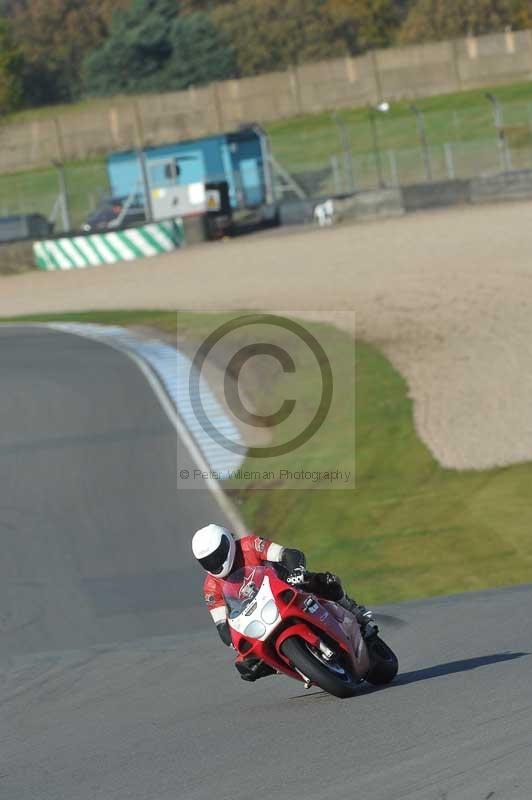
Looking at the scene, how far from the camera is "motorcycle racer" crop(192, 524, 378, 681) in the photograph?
6719 millimetres

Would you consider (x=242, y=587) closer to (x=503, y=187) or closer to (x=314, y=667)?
(x=314, y=667)

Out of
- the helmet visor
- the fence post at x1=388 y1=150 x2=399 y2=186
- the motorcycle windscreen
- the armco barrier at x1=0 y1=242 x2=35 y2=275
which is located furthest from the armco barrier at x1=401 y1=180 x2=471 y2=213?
the helmet visor

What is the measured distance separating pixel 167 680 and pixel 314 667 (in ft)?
7.26

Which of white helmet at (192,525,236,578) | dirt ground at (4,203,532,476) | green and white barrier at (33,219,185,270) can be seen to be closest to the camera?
white helmet at (192,525,236,578)

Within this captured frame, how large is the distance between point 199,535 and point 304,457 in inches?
394

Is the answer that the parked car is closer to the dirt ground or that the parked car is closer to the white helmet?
the dirt ground

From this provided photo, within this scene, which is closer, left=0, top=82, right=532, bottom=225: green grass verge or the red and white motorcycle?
the red and white motorcycle

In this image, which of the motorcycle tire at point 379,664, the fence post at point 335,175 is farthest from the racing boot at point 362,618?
the fence post at point 335,175

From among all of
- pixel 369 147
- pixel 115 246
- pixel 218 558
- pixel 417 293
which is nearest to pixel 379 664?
pixel 218 558

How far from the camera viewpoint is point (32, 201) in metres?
54.5

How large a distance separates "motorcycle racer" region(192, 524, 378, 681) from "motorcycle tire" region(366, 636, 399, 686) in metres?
0.30

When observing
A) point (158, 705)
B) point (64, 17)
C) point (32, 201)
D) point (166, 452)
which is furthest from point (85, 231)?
point (64, 17)

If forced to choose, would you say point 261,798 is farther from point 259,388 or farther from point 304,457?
point 259,388

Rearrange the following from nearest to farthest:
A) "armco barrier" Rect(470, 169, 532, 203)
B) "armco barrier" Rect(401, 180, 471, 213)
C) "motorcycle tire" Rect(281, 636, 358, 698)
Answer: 1. "motorcycle tire" Rect(281, 636, 358, 698)
2. "armco barrier" Rect(470, 169, 532, 203)
3. "armco barrier" Rect(401, 180, 471, 213)
